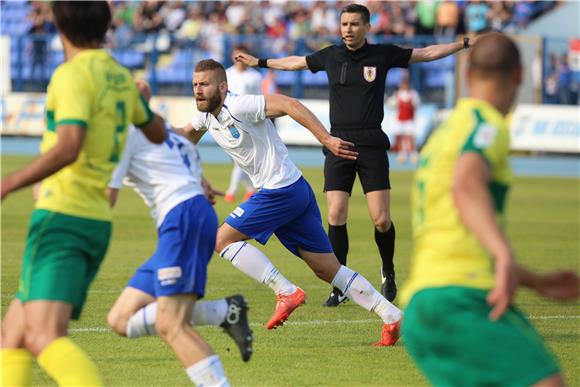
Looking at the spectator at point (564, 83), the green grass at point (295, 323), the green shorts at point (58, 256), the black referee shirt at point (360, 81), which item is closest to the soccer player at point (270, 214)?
the green grass at point (295, 323)

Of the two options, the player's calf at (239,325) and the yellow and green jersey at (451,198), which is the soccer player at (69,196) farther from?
the yellow and green jersey at (451,198)

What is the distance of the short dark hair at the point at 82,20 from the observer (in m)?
5.34

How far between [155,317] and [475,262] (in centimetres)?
206

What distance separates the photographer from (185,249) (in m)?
5.91

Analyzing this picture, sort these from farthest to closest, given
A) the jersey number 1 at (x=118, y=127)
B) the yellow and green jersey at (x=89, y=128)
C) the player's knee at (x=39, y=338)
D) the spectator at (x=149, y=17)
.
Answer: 1. the spectator at (x=149, y=17)
2. the jersey number 1 at (x=118, y=127)
3. the yellow and green jersey at (x=89, y=128)
4. the player's knee at (x=39, y=338)

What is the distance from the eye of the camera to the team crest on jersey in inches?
427

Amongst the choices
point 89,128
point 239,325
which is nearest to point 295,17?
point 239,325

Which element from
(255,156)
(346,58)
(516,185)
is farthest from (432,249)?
(516,185)

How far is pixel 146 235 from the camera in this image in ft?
50.8

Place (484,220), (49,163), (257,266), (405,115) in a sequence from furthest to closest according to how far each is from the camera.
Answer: (405,115), (257,266), (49,163), (484,220)

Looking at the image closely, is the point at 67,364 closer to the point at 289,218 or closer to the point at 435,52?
the point at 289,218

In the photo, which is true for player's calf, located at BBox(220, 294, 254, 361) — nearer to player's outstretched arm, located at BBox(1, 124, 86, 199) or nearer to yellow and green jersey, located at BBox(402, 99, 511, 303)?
player's outstretched arm, located at BBox(1, 124, 86, 199)

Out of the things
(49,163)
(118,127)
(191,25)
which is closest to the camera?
(49,163)

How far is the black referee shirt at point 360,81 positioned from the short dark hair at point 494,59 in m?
6.18
